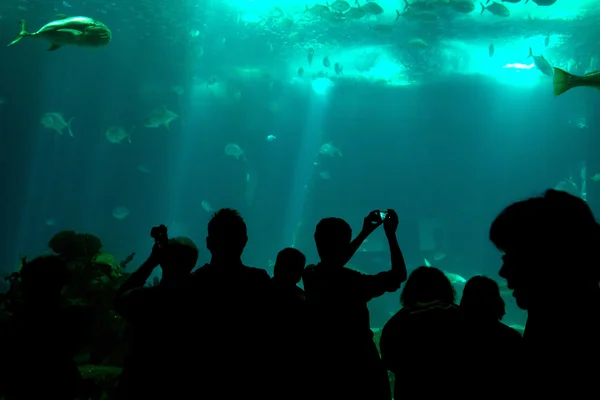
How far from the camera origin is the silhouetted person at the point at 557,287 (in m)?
1.40

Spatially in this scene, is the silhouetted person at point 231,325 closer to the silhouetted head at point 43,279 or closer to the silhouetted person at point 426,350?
the silhouetted person at point 426,350

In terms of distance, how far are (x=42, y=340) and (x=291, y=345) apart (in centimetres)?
139

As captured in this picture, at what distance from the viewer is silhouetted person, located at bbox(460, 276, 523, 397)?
1.70 metres

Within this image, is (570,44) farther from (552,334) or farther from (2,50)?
(2,50)

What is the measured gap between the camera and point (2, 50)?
20141 millimetres

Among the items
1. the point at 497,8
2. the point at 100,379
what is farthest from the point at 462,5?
the point at 100,379

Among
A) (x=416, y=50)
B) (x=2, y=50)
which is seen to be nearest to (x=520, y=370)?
(x=416, y=50)

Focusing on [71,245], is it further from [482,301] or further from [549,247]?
[549,247]

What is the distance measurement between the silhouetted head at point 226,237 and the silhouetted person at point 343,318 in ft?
1.71

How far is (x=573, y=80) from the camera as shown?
562 centimetres

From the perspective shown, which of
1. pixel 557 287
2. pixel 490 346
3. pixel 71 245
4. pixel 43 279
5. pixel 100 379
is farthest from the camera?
pixel 71 245

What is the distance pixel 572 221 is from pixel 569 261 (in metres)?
0.15

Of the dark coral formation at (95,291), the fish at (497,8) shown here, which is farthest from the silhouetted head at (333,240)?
the fish at (497,8)

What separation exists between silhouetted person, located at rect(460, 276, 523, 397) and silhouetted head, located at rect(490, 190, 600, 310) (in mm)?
255
